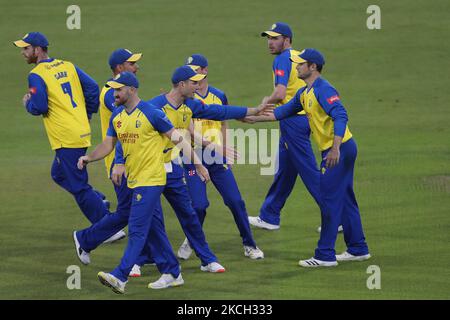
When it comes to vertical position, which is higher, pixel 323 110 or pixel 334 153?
pixel 323 110

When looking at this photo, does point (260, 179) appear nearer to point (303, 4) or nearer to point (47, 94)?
point (47, 94)

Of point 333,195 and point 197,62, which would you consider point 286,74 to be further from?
point 333,195

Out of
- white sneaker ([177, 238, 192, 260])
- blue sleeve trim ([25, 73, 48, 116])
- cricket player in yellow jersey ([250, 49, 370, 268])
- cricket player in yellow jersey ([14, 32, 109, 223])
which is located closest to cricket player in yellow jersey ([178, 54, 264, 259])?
white sneaker ([177, 238, 192, 260])

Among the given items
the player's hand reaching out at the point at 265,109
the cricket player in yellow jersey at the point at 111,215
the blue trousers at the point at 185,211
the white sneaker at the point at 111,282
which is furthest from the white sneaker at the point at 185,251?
the white sneaker at the point at 111,282

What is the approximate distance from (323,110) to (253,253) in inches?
78.6

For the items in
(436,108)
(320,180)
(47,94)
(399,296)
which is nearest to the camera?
(399,296)

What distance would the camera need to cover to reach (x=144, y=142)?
12.7 metres

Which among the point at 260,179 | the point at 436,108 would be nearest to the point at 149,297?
the point at 260,179

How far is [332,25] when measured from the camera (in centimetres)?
2700

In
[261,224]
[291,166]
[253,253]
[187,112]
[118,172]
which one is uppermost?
[187,112]

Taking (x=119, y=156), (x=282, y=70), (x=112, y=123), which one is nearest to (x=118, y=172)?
(x=119, y=156)

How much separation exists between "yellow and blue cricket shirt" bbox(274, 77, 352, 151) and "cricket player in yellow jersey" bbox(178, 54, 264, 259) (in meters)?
0.97

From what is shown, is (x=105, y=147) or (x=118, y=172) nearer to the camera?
(x=118, y=172)

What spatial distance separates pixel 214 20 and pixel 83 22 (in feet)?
10.0
